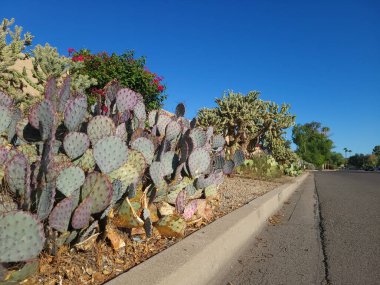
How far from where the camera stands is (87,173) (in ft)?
10.9

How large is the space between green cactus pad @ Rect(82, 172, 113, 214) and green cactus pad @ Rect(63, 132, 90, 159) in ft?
1.50

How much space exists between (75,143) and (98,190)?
0.60m

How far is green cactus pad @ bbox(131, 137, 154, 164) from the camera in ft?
12.7

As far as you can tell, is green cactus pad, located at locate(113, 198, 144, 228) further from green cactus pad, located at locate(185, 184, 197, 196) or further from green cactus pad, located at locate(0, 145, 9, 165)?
green cactus pad, located at locate(185, 184, 197, 196)

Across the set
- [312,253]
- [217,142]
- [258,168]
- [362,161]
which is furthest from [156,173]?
[362,161]

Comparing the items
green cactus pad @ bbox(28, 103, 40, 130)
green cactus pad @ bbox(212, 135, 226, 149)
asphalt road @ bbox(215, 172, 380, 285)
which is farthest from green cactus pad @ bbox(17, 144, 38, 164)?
green cactus pad @ bbox(212, 135, 226, 149)

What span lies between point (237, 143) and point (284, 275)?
9268 mm

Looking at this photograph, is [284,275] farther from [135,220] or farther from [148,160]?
[148,160]

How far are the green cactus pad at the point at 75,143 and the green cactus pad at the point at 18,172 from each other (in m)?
0.61

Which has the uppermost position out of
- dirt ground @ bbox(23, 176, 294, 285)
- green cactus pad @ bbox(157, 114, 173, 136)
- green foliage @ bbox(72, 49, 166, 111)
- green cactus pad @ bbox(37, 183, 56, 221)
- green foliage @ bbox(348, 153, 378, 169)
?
green foliage @ bbox(348, 153, 378, 169)

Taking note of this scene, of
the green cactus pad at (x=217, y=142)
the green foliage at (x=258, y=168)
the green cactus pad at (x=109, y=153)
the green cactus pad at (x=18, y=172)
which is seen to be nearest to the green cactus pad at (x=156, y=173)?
the green cactus pad at (x=109, y=153)

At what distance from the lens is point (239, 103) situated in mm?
12125

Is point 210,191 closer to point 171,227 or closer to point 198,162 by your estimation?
point 198,162

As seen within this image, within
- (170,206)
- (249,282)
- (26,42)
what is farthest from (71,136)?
(26,42)
